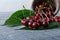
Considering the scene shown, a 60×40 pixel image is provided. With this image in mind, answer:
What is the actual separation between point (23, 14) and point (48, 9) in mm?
130

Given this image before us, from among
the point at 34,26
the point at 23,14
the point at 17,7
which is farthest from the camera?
the point at 17,7

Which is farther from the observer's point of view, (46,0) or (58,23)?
(46,0)

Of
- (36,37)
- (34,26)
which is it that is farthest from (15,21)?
(36,37)

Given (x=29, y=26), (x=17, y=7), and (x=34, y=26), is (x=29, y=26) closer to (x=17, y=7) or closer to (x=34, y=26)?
(x=34, y=26)

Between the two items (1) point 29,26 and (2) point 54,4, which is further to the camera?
(2) point 54,4

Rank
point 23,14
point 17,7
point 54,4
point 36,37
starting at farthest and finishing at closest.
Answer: point 17,7, point 54,4, point 23,14, point 36,37

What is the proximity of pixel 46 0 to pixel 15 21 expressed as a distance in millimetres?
265

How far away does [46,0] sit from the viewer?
0.99 meters

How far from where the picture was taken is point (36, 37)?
1.88 ft

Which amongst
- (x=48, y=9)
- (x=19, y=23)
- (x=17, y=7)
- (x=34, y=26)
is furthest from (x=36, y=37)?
(x=17, y=7)

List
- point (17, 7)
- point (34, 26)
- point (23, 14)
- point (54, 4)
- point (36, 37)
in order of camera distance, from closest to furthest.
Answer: point (36, 37) → point (34, 26) → point (23, 14) → point (54, 4) → point (17, 7)

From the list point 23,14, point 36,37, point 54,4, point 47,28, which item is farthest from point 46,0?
point 36,37

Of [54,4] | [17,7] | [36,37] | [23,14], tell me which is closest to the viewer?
[36,37]

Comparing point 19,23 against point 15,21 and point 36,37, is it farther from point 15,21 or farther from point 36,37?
point 36,37
